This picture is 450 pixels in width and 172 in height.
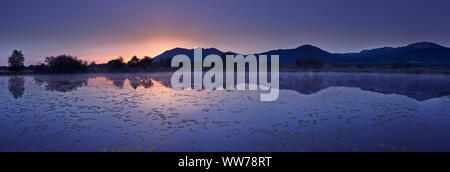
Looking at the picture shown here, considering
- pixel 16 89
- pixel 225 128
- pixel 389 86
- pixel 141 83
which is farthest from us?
pixel 141 83

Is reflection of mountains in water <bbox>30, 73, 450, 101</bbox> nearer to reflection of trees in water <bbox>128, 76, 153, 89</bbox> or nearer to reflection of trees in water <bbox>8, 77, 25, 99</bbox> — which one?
reflection of trees in water <bbox>128, 76, 153, 89</bbox>

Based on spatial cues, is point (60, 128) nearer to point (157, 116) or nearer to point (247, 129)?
point (157, 116)

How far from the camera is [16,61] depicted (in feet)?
328

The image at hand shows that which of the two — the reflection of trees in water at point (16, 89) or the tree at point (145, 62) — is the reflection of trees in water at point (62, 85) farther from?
the tree at point (145, 62)

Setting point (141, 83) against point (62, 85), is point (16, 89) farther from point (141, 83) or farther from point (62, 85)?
point (141, 83)

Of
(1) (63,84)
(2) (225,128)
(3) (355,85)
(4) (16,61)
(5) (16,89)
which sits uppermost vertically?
(4) (16,61)

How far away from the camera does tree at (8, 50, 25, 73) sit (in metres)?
98.6

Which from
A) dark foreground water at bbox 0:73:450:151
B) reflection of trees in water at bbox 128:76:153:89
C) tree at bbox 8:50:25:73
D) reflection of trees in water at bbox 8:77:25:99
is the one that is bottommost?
dark foreground water at bbox 0:73:450:151

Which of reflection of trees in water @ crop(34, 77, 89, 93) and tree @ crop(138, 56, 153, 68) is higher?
tree @ crop(138, 56, 153, 68)

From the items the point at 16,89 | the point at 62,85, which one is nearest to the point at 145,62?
the point at 62,85

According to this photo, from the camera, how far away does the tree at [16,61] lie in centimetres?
9862

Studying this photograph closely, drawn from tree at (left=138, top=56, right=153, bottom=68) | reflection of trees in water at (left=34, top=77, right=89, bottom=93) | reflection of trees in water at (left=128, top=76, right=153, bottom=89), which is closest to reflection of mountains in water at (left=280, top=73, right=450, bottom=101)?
reflection of trees in water at (left=128, top=76, right=153, bottom=89)
